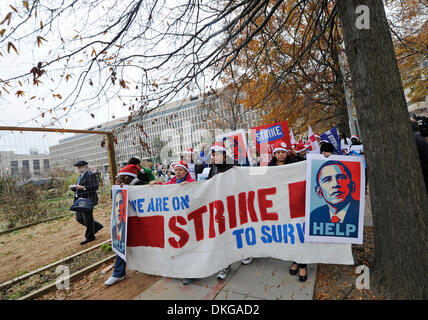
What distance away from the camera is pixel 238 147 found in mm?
5145

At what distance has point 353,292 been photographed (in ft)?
8.38

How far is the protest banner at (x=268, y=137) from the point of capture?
5.58 metres

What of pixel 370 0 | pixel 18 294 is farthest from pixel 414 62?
pixel 18 294

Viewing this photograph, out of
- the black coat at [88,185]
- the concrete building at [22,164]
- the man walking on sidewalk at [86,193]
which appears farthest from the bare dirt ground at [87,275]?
the concrete building at [22,164]

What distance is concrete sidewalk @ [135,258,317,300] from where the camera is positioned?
269cm

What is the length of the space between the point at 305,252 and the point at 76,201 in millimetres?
5318

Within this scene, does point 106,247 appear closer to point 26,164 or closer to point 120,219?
point 120,219

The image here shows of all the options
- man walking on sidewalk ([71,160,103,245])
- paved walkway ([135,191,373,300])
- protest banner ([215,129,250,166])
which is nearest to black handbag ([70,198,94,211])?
man walking on sidewalk ([71,160,103,245])

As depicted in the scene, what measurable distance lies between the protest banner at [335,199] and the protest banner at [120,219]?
2.67 metres

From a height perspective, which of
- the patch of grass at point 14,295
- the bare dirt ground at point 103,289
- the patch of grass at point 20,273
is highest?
the patch of grass at point 20,273

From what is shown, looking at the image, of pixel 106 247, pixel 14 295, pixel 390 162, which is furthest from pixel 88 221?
pixel 390 162

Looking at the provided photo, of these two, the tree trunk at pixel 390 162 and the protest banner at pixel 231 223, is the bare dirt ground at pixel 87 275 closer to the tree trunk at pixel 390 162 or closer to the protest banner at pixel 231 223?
the protest banner at pixel 231 223

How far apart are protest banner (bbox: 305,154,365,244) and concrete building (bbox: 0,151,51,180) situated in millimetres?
6744

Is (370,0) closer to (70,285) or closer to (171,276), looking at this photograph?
(171,276)
